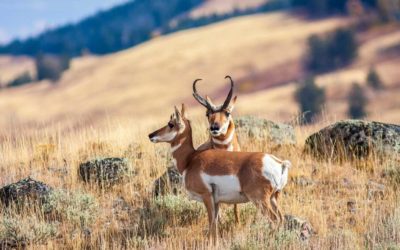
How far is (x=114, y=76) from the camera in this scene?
120m

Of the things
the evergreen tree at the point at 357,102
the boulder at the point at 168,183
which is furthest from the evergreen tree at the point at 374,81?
the boulder at the point at 168,183

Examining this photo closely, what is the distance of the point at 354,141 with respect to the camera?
12.0 meters

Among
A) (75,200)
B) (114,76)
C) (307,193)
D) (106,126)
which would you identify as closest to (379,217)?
(307,193)

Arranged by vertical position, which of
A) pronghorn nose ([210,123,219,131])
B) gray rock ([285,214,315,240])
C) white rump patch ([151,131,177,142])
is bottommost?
gray rock ([285,214,315,240])

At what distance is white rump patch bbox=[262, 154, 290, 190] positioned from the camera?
25.8 ft

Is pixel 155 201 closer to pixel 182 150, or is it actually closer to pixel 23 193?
pixel 182 150

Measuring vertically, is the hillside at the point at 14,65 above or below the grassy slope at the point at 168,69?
above

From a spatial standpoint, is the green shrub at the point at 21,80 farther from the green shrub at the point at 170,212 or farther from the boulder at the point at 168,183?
the green shrub at the point at 170,212

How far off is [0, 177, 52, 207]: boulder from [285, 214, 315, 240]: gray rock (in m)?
3.20

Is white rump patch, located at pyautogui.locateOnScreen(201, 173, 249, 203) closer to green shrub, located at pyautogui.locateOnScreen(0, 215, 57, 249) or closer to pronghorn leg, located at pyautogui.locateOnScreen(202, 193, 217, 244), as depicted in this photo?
pronghorn leg, located at pyautogui.locateOnScreen(202, 193, 217, 244)

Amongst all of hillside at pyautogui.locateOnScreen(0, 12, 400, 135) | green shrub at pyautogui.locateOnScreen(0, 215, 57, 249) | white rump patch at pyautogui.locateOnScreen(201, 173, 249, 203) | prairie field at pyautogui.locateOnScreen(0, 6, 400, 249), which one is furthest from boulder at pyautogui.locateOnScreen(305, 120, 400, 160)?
hillside at pyautogui.locateOnScreen(0, 12, 400, 135)

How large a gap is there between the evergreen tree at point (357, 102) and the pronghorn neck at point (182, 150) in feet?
237

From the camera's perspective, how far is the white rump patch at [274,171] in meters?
7.86

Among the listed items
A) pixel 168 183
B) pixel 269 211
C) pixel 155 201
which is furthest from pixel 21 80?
pixel 269 211
